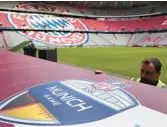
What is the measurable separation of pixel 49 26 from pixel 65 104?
34484 mm

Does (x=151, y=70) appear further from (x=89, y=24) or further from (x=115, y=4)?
(x=115, y=4)

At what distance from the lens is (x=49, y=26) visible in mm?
35312

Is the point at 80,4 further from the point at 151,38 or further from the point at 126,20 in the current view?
the point at 151,38

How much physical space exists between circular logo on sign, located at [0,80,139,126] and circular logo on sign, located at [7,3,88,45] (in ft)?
98.6

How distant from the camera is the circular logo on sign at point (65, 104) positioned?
130cm

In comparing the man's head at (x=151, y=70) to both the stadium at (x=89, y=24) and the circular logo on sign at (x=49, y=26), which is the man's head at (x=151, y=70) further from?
the circular logo on sign at (x=49, y=26)

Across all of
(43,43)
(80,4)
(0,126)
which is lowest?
(43,43)

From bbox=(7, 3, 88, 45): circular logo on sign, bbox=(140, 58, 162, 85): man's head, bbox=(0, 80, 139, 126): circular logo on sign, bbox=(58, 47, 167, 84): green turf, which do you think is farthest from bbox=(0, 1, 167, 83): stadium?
bbox=(0, 80, 139, 126): circular logo on sign

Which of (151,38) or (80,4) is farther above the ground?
(80,4)

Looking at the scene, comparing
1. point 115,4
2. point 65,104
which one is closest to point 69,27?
point 115,4

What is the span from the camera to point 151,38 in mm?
36375

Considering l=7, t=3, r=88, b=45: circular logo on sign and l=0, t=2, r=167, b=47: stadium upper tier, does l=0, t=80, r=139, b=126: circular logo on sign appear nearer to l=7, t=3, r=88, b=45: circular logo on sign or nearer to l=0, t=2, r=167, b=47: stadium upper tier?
l=0, t=2, r=167, b=47: stadium upper tier

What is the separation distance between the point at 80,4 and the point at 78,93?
4448 centimetres

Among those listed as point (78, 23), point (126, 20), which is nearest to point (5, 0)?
point (78, 23)
